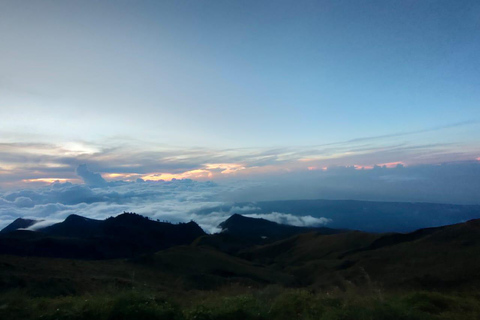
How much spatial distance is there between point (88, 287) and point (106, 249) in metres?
115

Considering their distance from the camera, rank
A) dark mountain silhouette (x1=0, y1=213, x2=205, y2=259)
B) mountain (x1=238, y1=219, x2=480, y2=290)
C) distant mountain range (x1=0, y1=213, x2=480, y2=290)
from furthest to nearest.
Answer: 1. dark mountain silhouette (x1=0, y1=213, x2=205, y2=259)
2. distant mountain range (x1=0, y1=213, x2=480, y2=290)
3. mountain (x1=238, y1=219, x2=480, y2=290)

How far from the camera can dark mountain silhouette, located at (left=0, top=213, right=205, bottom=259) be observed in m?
111

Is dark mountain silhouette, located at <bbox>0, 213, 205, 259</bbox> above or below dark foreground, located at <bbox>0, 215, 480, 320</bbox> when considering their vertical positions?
below

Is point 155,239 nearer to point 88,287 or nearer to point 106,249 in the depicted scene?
point 106,249

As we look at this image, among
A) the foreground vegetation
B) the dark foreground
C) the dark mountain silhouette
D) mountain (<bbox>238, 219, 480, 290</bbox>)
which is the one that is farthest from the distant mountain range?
the foreground vegetation

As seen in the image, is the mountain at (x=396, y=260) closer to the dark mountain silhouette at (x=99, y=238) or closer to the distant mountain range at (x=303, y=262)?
the distant mountain range at (x=303, y=262)

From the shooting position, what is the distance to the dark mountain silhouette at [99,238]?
4377 inches

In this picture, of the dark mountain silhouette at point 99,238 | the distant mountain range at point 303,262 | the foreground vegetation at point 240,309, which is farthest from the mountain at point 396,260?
the dark mountain silhouette at point 99,238

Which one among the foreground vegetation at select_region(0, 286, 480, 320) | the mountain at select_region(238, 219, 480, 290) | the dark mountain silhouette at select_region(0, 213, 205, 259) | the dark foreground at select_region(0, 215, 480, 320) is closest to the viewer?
the foreground vegetation at select_region(0, 286, 480, 320)

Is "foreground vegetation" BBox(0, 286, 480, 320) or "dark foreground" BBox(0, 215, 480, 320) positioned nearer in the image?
"foreground vegetation" BBox(0, 286, 480, 320)

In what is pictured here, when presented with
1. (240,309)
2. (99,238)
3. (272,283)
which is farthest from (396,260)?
(99,238)

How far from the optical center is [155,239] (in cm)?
16825

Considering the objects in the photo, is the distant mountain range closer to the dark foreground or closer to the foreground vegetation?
the dark foreground

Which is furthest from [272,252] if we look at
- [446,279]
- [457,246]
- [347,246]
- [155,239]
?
[155,239]
